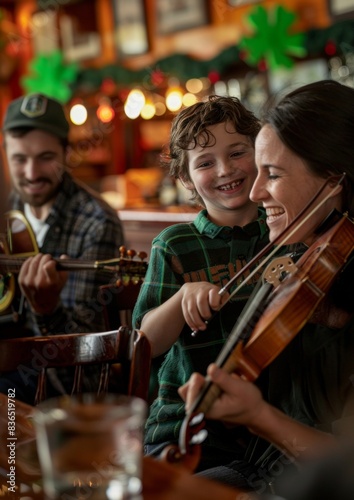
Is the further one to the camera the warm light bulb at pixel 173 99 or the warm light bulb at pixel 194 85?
the warm light bulb at pixel 194 85

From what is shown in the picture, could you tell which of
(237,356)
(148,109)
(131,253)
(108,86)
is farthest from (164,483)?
(108,86)

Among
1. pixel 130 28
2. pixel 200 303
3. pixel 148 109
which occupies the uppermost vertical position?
pixel 130 28

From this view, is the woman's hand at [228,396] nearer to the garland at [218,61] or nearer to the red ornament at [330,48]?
the garland at [218,61]

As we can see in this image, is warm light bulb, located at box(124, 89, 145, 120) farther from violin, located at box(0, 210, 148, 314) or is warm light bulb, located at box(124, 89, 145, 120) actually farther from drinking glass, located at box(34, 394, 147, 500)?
drinking glass, located at box(34, 394, 147, 500)

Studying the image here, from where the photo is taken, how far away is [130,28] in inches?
269

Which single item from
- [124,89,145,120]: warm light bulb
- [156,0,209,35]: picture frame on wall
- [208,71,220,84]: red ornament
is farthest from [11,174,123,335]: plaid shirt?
[156,0,209,35]: picture frame on wall

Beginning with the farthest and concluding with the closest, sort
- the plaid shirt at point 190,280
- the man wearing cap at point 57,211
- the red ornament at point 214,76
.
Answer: the red ornament at point 214,76 < the man wearing cap at point 57,211 < the plaid shirt at point 190,280

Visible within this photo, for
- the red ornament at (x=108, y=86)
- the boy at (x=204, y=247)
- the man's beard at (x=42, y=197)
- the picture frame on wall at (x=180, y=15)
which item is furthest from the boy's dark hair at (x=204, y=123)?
the red ornament at (x=108, y=86)

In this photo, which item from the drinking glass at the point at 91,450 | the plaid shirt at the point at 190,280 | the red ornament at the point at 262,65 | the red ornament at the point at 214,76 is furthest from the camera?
the red ornament at the point at 214,76

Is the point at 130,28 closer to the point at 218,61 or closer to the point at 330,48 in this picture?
the point at 218,61

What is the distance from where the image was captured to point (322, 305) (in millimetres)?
1204

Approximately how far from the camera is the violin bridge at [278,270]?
1154 millimetres

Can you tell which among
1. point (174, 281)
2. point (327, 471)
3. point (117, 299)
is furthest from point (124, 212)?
point (327, 471)

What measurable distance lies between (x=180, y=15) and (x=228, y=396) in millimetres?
5916
